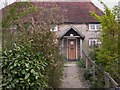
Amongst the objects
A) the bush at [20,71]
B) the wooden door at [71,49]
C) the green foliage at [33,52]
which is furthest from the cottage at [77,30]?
the bush at [20,71]

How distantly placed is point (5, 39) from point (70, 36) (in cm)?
1407

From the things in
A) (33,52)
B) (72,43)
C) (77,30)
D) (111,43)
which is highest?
(77,30)

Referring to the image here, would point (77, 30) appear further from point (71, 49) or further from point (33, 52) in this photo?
point (33, 52)

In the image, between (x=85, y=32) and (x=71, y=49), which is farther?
(x=85, y=32)

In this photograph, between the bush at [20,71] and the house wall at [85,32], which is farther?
the house wall at [85,32]

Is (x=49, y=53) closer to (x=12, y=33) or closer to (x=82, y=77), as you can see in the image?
(x=12, y=33)

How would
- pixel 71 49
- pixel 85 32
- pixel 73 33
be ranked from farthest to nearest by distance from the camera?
1. pixel 85 32
2. pixel 71 49
3. pixel 73 33

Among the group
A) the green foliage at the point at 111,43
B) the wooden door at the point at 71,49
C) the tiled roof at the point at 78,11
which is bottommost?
the wooden door at the point at 71,49

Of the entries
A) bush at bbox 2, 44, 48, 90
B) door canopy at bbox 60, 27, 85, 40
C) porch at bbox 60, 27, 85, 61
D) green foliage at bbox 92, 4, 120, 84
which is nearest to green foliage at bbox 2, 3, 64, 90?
bush at bbox 2, 44, 48, 90

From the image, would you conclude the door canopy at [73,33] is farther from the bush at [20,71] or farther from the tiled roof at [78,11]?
the bush at [20,71]

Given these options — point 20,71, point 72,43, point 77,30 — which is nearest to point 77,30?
point 77,30

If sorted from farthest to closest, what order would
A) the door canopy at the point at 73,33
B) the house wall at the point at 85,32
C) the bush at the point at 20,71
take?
1. the house wall at the point at 85,32
2. the door canopy at the point at 73,33
3. the bush at the point at 20,71

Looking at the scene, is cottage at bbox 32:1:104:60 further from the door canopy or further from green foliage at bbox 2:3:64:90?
green foliage at bbox 2:3:64:90

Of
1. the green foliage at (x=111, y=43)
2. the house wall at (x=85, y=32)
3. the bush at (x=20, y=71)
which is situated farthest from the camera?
the house wall at (x=85, y=32)
